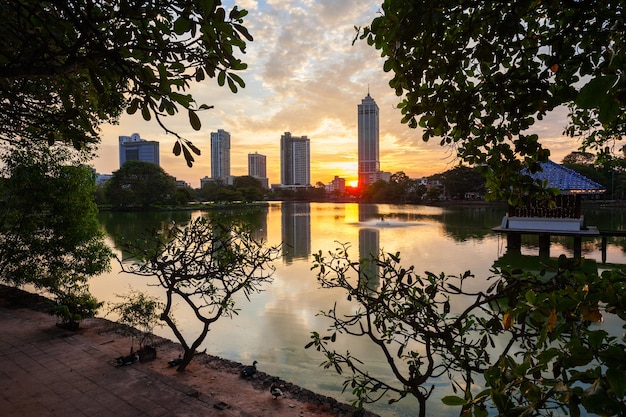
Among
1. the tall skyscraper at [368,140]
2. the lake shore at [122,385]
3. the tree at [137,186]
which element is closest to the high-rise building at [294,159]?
the tall skyscraper at [368,140]

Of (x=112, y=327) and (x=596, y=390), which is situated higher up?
(x=596, y=390)

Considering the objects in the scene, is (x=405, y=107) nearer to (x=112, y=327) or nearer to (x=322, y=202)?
(x=112, y=327)

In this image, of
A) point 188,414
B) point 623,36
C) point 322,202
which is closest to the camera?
point 623,36

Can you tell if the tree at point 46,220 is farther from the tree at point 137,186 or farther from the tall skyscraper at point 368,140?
the tall skyscraper at point 368,140

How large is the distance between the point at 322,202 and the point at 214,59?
7313 cm

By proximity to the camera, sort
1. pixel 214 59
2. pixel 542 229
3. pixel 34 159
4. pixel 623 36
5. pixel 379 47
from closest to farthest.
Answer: pixel 623 36 → pixel 214 59 → pixel 379 47 → pixel 34 159 → pixel 542 229

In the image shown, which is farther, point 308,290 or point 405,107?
point 308,290

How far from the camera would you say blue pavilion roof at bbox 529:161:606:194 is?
1224 centimetres

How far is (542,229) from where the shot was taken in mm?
12742

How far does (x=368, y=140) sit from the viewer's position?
104 m

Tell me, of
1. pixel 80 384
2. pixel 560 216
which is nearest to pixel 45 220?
pixel 80 384

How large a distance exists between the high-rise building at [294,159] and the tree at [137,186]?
76.1m

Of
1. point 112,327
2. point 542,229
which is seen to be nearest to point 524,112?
point 112,327

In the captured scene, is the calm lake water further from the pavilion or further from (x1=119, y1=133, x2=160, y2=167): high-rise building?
(x1=119, y1=133, x2=160, y2=167): high-rise building
